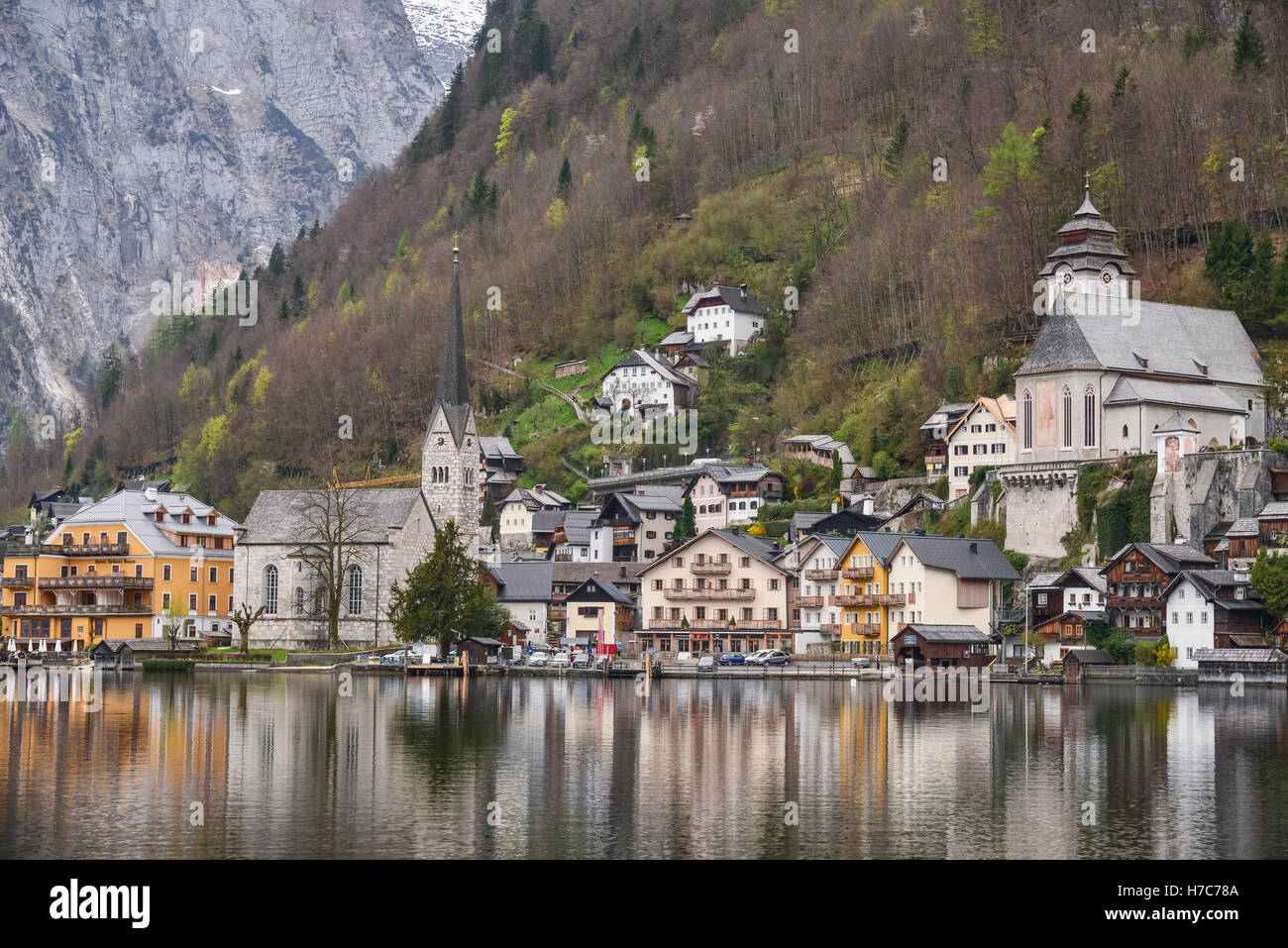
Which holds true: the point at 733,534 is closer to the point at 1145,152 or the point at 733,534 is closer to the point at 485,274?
the point at 1145,152

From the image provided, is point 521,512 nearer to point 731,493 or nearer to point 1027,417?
point 731,493

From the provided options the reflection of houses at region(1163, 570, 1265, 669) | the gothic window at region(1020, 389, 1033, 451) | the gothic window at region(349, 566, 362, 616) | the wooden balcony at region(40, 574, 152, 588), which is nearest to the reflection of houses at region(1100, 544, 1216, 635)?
the reflection of houses at region(1163, 570, 1265, 669)

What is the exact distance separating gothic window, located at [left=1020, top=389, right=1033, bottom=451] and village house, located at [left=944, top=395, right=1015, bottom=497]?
11.6 ft

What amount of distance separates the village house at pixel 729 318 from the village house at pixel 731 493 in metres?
25.1

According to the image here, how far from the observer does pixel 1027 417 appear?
94.1m

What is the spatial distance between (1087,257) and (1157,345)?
672 cm

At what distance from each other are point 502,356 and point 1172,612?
88510 mm

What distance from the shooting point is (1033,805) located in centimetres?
3388

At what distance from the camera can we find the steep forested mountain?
106 meters

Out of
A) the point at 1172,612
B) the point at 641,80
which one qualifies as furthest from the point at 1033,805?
the point at 641,80

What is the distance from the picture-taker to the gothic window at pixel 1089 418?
9212 centimetres

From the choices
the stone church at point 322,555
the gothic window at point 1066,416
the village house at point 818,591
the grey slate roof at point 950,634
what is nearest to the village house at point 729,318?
the stone church at point 322,555

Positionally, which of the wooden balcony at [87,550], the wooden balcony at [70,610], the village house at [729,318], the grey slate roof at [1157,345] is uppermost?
the village house at [729,318]

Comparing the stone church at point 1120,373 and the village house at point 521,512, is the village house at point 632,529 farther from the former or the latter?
the stone church at point 1120,373
